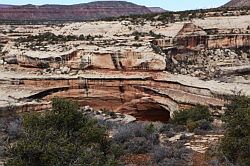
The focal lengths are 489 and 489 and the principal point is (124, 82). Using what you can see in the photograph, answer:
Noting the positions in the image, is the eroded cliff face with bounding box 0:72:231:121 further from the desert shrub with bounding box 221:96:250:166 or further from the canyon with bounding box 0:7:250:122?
the desert shrub with bounding box 221:96:250:166

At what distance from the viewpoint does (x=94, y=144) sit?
13.3 m

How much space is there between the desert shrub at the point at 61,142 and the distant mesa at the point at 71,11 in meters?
101

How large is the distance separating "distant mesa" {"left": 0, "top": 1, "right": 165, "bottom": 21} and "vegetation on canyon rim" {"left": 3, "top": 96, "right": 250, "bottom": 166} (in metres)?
101

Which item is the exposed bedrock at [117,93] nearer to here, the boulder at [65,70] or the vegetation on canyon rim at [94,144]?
the boulder at [65,70]

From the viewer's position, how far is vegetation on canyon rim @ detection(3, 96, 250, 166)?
1112 centimetres

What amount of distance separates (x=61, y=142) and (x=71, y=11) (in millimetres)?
120144

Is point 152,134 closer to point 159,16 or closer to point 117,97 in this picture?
point 117,97

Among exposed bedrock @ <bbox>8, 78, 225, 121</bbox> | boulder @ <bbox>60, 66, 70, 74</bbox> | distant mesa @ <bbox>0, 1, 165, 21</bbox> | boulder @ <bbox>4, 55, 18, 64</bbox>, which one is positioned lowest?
exposed bedrock @ <bbox>8, 78, 225, 121</bbox>

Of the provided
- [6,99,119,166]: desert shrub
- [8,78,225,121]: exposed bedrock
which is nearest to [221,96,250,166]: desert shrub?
[6,99,119,166]: desert shrub

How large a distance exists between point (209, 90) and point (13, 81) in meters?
10.3

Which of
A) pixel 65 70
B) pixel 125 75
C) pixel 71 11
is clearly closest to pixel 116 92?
pixel 125 75

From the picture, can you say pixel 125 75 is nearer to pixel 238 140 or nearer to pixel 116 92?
pixel 116 92

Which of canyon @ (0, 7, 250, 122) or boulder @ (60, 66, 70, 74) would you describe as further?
boulder @ (60, 66, 70, 74)

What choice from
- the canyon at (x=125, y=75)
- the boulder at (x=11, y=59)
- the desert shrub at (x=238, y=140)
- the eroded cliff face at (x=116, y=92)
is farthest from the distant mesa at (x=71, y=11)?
the desert shrub at (x=238, y=140)
